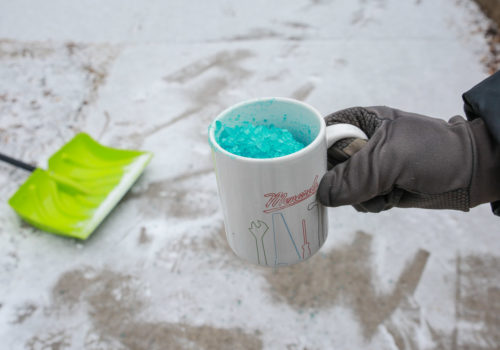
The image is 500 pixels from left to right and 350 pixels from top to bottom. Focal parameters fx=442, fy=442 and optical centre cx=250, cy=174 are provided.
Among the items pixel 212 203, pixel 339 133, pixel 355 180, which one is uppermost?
pixel 339 133

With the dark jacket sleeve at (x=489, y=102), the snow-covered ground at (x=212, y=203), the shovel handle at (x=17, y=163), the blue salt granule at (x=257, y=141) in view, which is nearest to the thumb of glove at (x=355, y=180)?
the blue salt granule at (x=257, y=141)

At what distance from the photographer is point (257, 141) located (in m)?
0.82

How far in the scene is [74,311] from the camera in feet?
5.17

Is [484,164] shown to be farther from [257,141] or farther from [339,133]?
[257,141]

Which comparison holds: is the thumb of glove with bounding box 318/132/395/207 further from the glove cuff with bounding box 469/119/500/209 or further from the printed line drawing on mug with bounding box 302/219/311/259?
the glove cuff with bounding box 469/119/500/209

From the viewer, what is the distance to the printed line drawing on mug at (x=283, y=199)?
0.82 meters

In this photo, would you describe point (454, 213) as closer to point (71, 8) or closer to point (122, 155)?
point (122, 155)

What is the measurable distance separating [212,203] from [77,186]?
621mm

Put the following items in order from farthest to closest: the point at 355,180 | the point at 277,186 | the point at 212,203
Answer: the point at 212,203
the point at 355,180
the point at 277,186

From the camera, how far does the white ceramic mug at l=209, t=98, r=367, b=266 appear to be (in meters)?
0.79

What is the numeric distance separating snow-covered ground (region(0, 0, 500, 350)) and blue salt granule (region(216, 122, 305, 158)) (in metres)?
0.88

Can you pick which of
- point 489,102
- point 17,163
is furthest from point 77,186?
→ point 489,102

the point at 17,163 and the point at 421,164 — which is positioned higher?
the point at 421,164

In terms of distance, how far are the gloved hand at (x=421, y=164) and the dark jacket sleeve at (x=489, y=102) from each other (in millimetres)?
40
